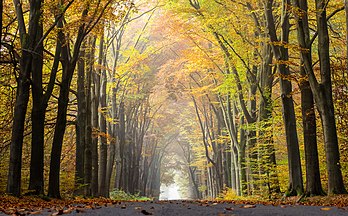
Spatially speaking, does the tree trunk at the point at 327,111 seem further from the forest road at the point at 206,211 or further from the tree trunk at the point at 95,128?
the tree trunk at the point at 95,128

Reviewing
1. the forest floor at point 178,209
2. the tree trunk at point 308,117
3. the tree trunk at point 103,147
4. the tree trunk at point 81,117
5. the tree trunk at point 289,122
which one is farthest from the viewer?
the tree trunk at point 103,147

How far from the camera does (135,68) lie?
2388 cm

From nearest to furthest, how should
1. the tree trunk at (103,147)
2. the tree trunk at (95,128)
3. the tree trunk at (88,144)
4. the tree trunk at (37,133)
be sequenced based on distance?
the tree trunk at (37,133), the tree trunk at (88,144), the tree trunk at (95,128), the tree trunk at (103,147)

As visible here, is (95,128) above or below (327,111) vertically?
above

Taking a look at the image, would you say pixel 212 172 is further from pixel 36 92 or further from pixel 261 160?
pixel 36 92

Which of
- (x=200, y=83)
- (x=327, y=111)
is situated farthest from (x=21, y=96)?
(x=200, y=83)

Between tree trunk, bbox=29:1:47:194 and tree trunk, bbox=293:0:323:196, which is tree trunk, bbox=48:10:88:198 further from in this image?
tree trunk, bbox=293:0:323:196

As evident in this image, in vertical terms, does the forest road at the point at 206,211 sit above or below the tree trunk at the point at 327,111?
below

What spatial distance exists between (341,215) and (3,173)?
14744mm

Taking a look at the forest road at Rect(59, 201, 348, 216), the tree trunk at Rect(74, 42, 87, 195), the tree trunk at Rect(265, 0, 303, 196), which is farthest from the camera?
the tree trunk at Rect(74, 42, 87, 195)

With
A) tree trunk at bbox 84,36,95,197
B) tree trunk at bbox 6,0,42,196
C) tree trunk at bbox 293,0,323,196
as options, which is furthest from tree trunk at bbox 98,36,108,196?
tree trunk at bbox 293,0,323,196

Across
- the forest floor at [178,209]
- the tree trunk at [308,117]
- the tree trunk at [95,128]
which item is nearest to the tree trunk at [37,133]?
the forest floor at [178,209]

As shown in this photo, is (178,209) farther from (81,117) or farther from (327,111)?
(81,117)

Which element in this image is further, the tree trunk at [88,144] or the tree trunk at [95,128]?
the tree trunk at [95,128]
